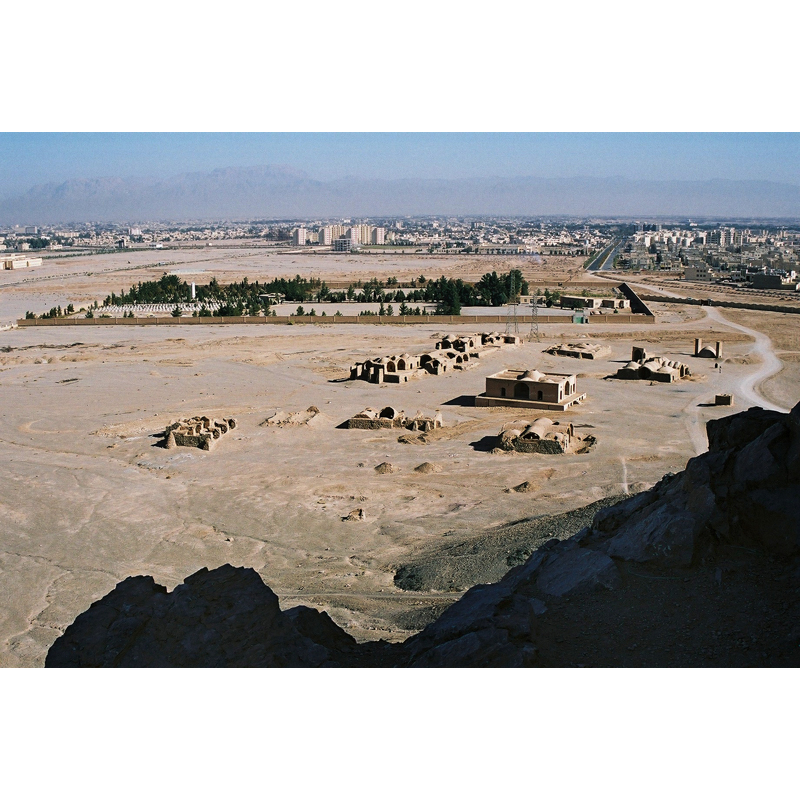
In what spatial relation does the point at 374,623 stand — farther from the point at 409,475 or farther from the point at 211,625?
the point at 409,475

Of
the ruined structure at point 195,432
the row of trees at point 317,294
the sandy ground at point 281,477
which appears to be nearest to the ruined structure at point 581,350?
the sandy ground at point 281,477

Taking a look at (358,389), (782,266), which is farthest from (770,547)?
(782,266)

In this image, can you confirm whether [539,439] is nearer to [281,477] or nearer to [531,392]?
[531,392]

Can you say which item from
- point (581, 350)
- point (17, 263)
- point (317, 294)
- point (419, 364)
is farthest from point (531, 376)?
point (17, 263)

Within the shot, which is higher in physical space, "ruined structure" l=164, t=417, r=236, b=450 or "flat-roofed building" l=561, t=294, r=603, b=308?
"flat-roofed building" l=561, t=294, r=603, b=308

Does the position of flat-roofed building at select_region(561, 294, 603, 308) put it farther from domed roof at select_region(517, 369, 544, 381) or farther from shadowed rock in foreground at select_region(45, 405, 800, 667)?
shadowed rock in foreground at select_region(45, 405, 800, 667)

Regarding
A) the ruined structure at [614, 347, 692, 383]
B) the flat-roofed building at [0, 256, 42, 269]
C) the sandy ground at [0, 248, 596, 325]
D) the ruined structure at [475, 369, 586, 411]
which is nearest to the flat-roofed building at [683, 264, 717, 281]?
the sandy ground at [0, 248, 596, 325]

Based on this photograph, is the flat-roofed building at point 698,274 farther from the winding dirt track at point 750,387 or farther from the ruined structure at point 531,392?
the ruined structure at point 531,392
